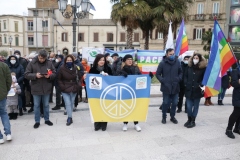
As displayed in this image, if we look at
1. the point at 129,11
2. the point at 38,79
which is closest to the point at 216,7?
the point at 129,11

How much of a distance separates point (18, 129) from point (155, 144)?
3.07 meters

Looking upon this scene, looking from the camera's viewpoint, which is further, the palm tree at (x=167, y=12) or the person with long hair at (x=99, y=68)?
the palm tree at (x=167, y=12)

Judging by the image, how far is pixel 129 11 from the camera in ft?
49.2

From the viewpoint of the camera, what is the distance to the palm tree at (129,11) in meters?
15.0

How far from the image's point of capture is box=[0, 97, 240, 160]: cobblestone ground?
12.8 feet

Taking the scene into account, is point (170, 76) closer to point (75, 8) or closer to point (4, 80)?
point (4, 80)

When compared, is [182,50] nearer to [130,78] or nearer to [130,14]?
[130,78]

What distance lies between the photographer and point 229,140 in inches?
181

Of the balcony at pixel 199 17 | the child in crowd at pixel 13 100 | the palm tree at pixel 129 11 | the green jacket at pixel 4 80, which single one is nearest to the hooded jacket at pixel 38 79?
the child in crowd at pixel 13 100

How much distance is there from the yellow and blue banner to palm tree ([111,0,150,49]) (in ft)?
35.7

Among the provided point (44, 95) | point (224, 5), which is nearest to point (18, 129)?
point (44, 95)

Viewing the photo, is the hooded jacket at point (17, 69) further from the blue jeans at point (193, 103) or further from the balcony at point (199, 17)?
the balcony at point (199, 17)

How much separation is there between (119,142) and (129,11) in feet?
39.3

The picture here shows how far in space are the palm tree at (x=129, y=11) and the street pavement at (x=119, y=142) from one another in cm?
1039
